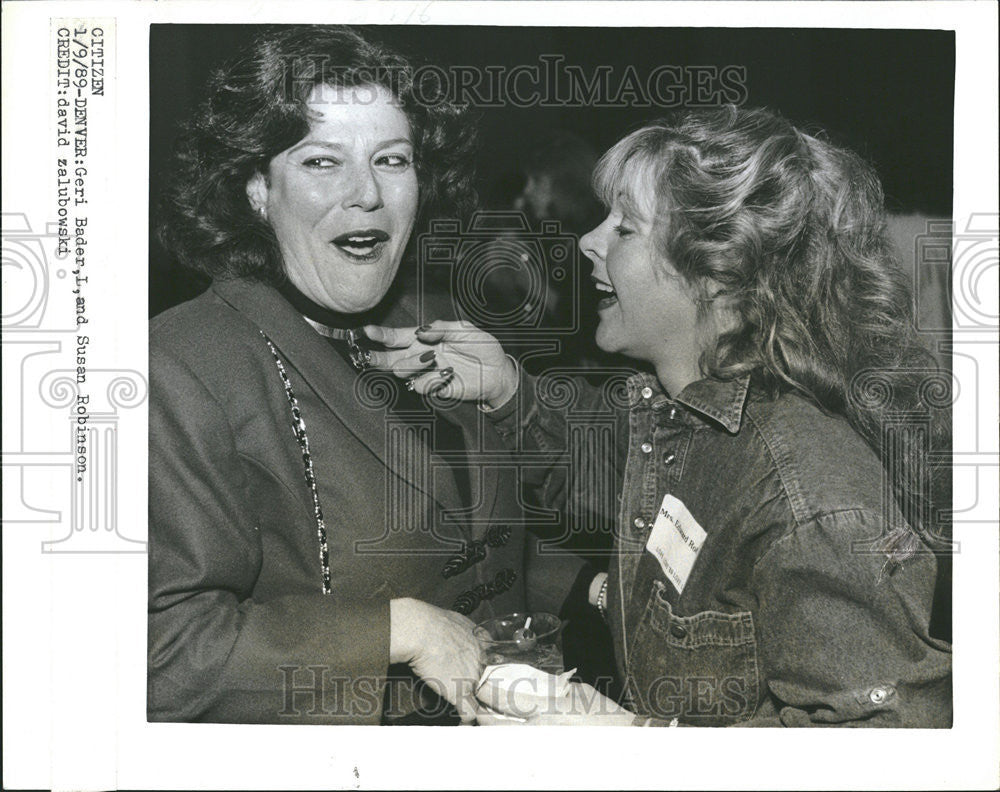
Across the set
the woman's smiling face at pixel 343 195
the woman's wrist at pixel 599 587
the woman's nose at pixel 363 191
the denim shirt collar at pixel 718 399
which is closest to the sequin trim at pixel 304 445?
the woman's smiling face at pixel 343 195

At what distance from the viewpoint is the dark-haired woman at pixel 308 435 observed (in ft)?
5.07

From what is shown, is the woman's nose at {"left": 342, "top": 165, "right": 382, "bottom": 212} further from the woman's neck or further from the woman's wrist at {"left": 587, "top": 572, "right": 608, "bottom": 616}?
the woman's wrist at {"left": 587, "top": 572, "right": 608, "bottom": 616}

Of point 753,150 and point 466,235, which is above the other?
point 753,150

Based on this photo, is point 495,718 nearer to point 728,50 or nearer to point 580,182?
point 580,182

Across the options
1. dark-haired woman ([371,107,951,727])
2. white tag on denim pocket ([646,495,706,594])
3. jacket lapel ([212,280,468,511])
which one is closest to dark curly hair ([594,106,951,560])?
dark-haired woman ([371,107,951,727])

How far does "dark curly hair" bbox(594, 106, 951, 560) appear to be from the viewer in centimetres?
155

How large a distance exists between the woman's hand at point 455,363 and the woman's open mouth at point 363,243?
13 centimetres

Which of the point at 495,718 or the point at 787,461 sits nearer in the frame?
the point at 787,461

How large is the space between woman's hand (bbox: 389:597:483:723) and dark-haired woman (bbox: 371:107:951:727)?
15cm

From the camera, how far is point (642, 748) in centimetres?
163

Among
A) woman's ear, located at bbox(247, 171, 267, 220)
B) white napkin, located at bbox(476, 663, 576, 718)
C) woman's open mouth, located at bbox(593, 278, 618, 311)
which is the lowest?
white napkin, located at bbox(476, 663, 576, 718)

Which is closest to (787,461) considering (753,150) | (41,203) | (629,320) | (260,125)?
(629,320)

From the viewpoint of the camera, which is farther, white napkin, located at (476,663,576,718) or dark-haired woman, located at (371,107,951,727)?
white napkin, located at (476,663,576,718)

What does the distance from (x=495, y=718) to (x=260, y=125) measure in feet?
3.41
